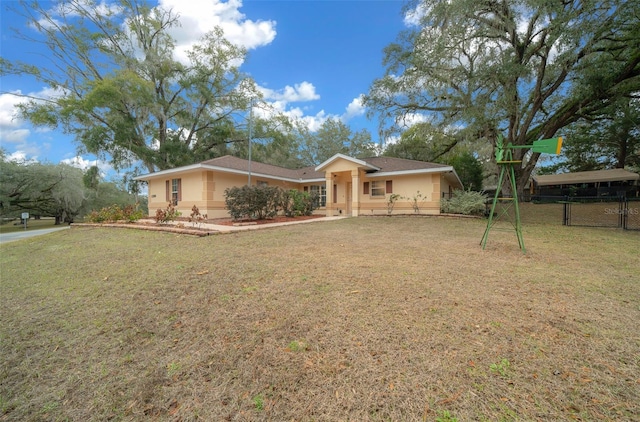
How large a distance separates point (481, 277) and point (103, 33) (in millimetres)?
27961

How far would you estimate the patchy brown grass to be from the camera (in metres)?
1.80

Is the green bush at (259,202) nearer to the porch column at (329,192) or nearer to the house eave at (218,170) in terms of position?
the house eave at (218,170)

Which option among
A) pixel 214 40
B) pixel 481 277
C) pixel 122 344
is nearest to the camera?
pixel 122 344

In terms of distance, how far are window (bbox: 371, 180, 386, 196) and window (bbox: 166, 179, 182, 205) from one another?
11.4 metres

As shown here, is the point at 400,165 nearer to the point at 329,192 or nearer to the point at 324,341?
the point at 329,192

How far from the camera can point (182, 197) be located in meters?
14.5

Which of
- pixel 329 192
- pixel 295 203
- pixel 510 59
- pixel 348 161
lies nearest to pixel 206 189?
pixel 295 203

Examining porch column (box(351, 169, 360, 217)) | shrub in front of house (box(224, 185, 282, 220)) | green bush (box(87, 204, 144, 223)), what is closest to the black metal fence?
porch column (box(351, 169, 360, 217))

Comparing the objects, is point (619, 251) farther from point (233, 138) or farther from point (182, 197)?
point (233, 138)

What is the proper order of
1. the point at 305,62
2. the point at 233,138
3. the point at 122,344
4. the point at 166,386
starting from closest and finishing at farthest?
the point at 166,386 < the point at 122,344 < the point at 305,62 < the point at 233,138

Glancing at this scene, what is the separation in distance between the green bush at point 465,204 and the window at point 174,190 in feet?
48.8

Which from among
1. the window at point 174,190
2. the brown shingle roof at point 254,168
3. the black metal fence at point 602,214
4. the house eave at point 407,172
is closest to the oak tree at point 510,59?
the house eave at point 407,172

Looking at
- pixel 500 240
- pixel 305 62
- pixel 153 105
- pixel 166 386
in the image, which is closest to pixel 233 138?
pixel 153 105

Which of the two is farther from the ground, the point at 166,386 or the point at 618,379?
the point at 618,379
